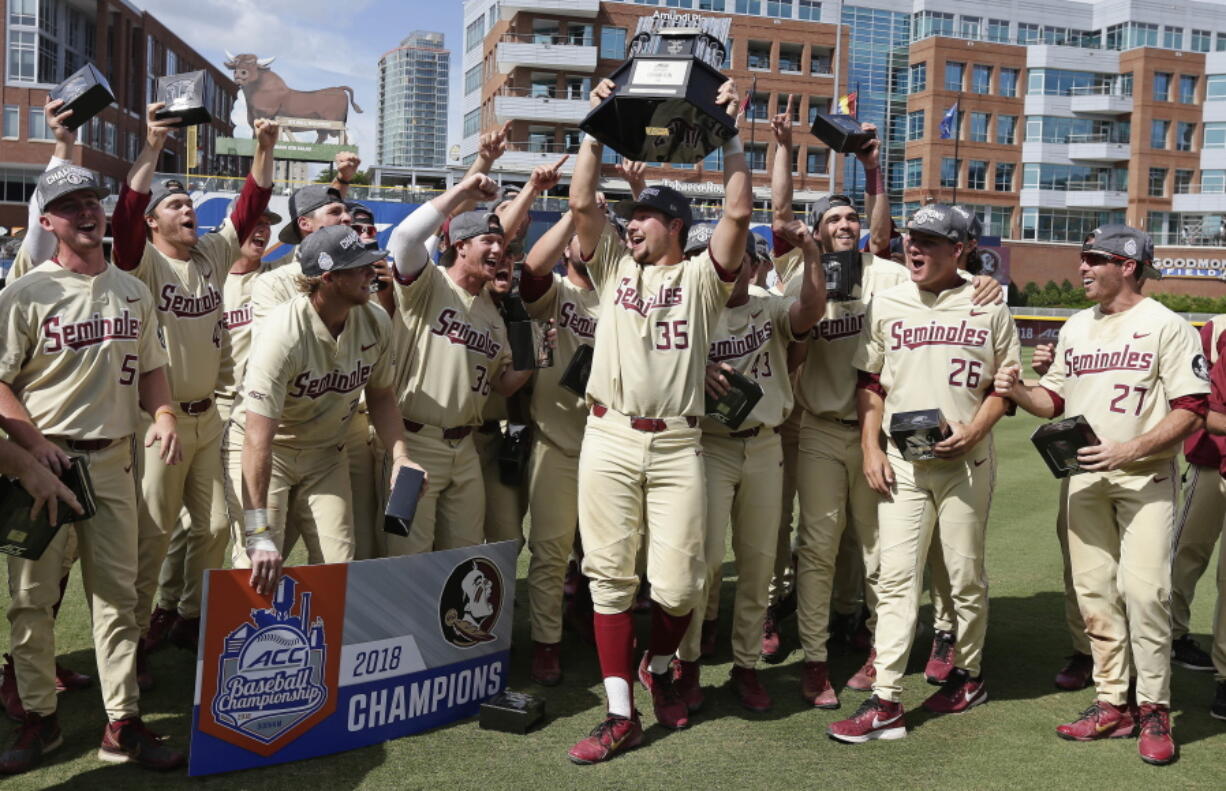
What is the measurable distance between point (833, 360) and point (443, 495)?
2342 millimetres

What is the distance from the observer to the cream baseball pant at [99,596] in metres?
4.59

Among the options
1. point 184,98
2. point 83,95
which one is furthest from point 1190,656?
point 83,95

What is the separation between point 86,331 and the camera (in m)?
4.68

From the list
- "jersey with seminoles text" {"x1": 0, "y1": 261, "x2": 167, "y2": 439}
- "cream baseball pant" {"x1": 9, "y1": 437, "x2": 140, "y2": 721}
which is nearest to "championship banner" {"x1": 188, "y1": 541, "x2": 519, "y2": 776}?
"cream baseball pant" {"x1": 9, "y1": 437, "x2": 140, "y2": 721}

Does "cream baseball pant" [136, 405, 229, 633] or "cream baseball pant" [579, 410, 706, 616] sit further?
"cream baseball pant" [136, 405, 229, 633]

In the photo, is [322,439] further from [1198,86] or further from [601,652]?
A: [1198,86]

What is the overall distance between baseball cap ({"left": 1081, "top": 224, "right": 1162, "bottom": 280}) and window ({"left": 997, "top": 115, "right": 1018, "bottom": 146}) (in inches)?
2695

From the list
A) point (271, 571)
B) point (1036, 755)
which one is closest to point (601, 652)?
point (271, 571)

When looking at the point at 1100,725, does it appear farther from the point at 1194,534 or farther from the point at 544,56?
the point at 544,56

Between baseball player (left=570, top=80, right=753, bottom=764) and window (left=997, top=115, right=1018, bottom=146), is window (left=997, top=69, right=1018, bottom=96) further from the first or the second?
baseball player (left=570, top=80, right=753, bottom=764)

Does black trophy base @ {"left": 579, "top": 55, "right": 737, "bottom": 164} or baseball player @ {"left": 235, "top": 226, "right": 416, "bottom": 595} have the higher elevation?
black trophy base @ {"left": 579, "top": 55, "right": 737, "bottom": 164}

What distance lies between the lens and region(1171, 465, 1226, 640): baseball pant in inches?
262

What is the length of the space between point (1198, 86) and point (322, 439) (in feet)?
257

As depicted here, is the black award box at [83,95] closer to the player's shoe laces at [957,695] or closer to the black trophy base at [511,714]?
the black trophy base at [511,714]
